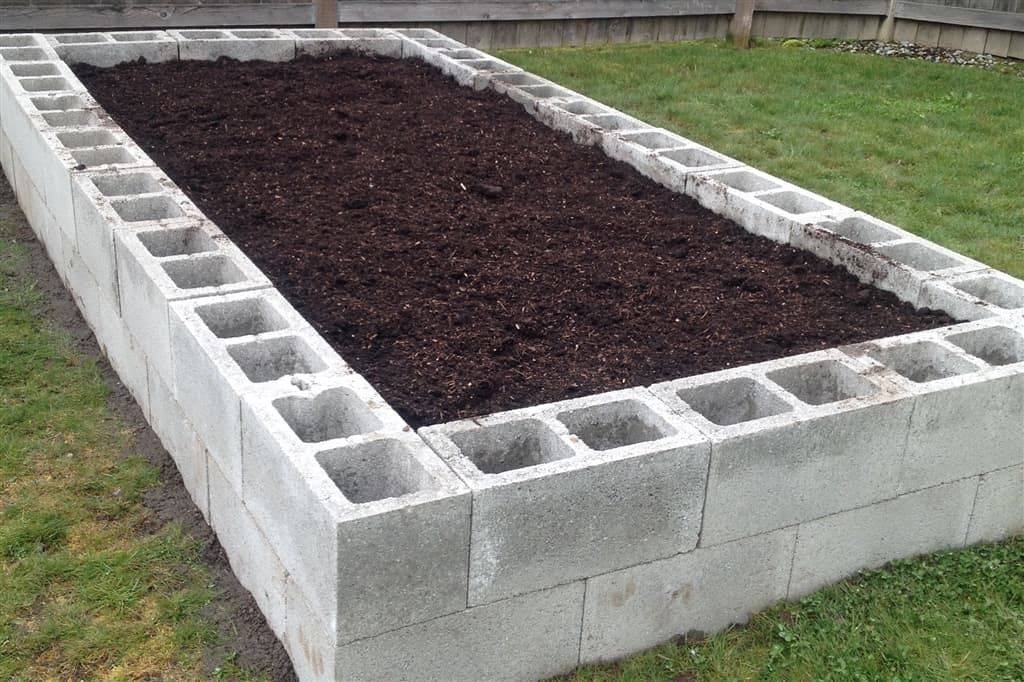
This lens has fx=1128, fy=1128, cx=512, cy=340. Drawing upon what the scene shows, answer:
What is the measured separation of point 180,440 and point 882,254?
2.98m

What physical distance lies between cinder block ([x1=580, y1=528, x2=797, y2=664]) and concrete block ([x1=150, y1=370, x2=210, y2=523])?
1.47 metres

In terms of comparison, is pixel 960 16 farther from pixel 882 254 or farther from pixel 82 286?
pixel 82 286

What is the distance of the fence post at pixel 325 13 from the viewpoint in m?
9.84

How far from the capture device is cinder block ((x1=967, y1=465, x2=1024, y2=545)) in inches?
154

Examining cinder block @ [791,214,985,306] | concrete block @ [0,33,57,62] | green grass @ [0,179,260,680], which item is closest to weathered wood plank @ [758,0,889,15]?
concrete block @ [0,33,57,62]

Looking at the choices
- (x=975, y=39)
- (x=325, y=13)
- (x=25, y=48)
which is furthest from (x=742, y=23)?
(x=25, y=48)

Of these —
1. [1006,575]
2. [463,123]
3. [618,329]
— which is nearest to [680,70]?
[463,123]

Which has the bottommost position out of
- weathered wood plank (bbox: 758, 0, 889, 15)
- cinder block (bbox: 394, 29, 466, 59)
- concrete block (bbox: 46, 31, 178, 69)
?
concrete block (bbox: 46, 31, 178, 69)

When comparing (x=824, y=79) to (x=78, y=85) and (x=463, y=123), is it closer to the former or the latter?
(x=463, y=123)

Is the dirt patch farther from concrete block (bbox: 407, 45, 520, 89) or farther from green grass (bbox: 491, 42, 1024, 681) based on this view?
Result: concrete block (bbox: 407, 45, 520, 89)

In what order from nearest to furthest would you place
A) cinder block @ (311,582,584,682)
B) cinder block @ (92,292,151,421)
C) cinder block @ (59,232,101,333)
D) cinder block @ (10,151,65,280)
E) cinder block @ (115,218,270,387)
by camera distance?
cinder block @ (311,582,584,682)
cinder block @ (115,218,270,387)
cinder block @ (92,292,151,421)
cinder block @ (59,232,101,333)
cinder block @ (10,151,65,280)

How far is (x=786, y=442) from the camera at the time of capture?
3369 mm

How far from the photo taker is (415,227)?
17.2ft

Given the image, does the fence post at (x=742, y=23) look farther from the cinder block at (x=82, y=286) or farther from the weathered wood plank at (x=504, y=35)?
the cinder block at (x=82, y=286)
